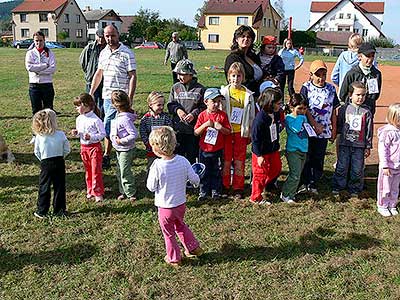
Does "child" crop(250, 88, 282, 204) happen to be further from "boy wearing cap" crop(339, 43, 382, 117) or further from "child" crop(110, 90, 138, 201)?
"child" crop(110, 90, 138, 201)

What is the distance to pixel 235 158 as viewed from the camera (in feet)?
18.3

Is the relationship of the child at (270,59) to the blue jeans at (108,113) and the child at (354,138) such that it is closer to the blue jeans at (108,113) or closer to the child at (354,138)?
the child at (354,138)

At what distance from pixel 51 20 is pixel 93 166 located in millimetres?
75129

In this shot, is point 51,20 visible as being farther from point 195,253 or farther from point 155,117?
point 195,253

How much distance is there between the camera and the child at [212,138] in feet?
17.1

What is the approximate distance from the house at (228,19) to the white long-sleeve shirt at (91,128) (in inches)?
2480

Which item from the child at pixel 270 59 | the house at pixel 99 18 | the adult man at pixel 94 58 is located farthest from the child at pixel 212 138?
the house at pixel 99 18

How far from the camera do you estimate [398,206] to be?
17.8 feet

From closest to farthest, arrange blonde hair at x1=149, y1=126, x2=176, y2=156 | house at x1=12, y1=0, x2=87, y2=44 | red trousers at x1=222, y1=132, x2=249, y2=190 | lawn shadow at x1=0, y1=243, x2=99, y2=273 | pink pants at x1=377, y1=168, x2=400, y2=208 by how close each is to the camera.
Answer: blonde hair at x1=149, y1=126, x2=176, y2=156, lawn shadow at x1=0, y1=243, x2=99, y2=273, pink pants at x1=377, y1=168, x2=400, y2=208, red trousers at x1=222, y1=132, x2=249, y2=190, house at x1=12, y1=0, x2=87, y2=44

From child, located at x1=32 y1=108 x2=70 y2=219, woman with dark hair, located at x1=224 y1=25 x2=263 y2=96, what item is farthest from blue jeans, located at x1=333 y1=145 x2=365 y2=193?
child, located at x1=32 y1=108 x2=70 y2=219

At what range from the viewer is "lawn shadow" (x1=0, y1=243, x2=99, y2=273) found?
158 inches

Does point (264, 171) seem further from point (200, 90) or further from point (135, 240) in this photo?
point (135, 240)

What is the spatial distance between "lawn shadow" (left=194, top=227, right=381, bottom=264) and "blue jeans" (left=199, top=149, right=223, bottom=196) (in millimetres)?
1244

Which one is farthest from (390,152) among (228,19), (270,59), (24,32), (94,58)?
(24,32)
